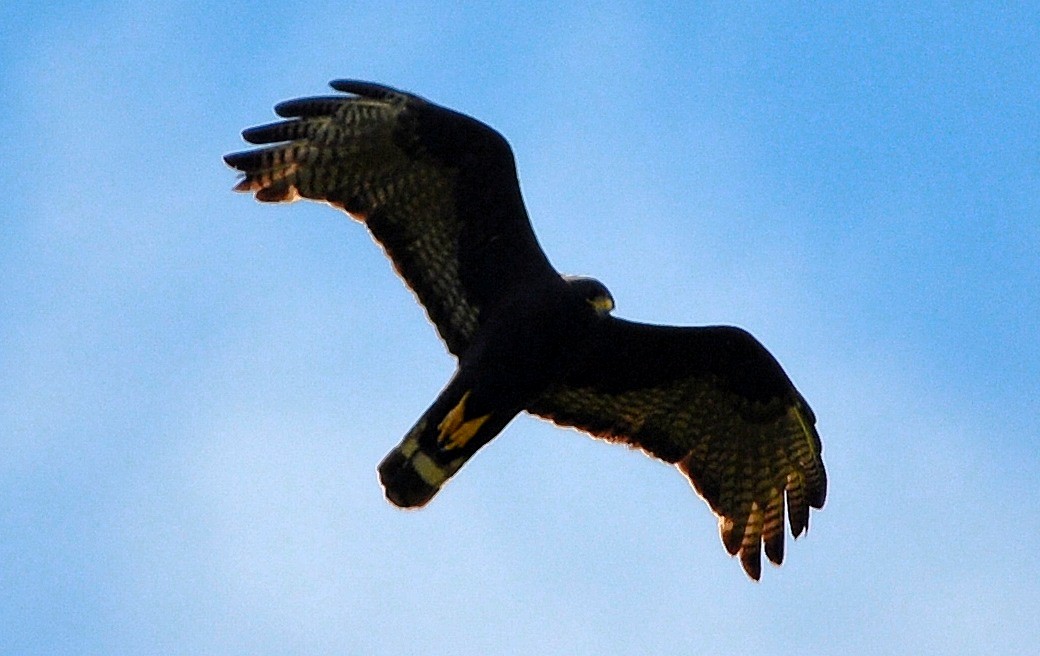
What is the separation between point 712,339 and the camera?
11031 millimetres

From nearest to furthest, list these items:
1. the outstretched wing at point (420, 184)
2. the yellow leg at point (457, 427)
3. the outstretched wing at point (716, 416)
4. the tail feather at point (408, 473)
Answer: the yellow leg at point (457, 427)
the tail feather at point (408, 473)
the outstretched wing at point (420, 184)
the outstretched wing at point (716, 416)

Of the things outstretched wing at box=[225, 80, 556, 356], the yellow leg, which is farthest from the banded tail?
outstretched wing at box=[225, 80, 556, 356]

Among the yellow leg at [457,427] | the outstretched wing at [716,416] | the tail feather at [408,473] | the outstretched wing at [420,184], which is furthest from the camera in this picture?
the outstretched wing at [716,416]

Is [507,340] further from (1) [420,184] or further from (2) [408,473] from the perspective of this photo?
(1) [420,184]

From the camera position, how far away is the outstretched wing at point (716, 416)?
36.4 feet

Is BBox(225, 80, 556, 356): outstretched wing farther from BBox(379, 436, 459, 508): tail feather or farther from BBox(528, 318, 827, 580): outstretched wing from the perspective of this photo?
BBox(528, 318, 827, 580): outstretched wing

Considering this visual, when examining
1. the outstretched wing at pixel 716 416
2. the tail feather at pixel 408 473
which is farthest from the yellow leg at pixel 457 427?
the outstretched wing at pixel 716 416

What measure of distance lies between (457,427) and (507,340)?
567 millimetres

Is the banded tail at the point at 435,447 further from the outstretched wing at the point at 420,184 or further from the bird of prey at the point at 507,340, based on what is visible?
the outstretched wing at the point at 420,184

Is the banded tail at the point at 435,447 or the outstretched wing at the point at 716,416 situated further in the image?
the outstretched wing at the point at 716,416

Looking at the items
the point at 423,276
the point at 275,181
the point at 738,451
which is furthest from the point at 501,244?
the point at 738,451

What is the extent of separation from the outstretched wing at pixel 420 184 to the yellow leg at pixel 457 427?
521 millimetres

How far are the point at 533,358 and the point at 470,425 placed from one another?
524 mm

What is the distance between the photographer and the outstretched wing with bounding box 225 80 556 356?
10.4m
